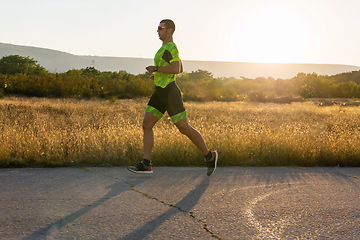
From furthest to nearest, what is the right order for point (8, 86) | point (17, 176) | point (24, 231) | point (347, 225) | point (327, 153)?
point (8, 86) → point (327, 153) → point (17, 176) → point (347, 225) → point (24, 231)

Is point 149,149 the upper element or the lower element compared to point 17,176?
upper

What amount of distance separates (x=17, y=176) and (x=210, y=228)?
2885 mm

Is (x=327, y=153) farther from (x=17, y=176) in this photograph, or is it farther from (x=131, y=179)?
(x=17, y=176)

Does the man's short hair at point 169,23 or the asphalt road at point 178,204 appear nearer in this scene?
the asphalt road at point 178,204

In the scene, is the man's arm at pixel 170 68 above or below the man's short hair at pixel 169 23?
below

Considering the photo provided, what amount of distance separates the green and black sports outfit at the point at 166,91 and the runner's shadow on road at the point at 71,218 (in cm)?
104

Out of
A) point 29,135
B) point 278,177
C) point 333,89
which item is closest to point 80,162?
point 29,135

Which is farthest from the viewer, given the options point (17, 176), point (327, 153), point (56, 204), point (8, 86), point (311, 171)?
point (8, 86)

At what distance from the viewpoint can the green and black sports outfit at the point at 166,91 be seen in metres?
5.38

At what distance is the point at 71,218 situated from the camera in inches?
149

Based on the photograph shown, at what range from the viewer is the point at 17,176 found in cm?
541

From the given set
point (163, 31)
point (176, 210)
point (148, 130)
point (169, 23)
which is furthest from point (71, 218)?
point (169, 23)

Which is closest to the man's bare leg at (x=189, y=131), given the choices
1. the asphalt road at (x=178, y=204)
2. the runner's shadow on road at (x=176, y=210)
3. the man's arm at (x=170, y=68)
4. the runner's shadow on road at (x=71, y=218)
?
the asphalt road at (x=178, y=204)

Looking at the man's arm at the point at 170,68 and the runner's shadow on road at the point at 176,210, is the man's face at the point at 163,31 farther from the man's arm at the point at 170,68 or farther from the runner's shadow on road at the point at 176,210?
the runner's shadow on road at the point at 176,210
